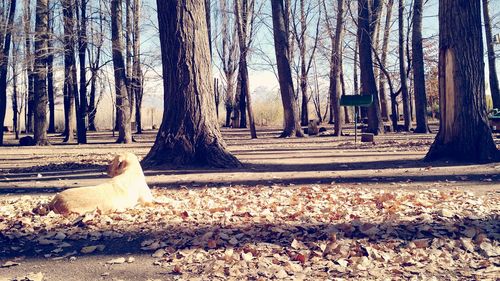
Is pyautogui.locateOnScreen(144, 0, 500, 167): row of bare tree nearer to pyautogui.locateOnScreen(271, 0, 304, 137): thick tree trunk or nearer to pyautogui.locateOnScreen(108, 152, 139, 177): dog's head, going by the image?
pyautogui.locateOnScreen(108, 152, 139, 177): dog's head

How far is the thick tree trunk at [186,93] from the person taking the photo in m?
10.3

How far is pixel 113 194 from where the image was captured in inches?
231

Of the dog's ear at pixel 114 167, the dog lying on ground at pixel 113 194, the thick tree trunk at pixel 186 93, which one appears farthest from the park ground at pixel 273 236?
the thick tree trunk at pixel 186 93

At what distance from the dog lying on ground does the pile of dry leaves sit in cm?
18

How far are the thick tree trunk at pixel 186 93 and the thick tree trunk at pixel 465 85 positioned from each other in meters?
5.14

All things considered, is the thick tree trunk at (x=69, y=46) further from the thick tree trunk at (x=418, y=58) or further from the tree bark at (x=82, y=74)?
the thick tree trunk at (x=418, y=58)

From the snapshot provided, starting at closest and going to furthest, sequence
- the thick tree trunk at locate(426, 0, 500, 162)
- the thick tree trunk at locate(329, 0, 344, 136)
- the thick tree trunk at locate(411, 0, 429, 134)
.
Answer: the thick tree trunk at locate(426, 0, 500, 162) < the thick tree trunk at locate(411, 0, 429, 134) < the thick tree trunk at locate(329, 0, 344, 136)

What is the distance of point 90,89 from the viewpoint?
3000 centimetres

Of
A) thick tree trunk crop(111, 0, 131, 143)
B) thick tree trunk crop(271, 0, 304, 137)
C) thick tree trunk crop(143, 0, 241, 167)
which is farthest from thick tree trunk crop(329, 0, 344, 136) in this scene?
thick tree trunk crop(143, 0, 241, 167)

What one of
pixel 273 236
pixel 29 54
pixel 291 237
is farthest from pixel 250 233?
pixel 29 54

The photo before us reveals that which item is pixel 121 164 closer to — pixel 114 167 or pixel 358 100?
pixel 114 167

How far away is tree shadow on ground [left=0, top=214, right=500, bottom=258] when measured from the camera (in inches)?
183

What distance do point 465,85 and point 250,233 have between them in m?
7.33

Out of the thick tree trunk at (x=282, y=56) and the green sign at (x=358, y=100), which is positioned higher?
the thick tree trunk at (x=282, y=56)
